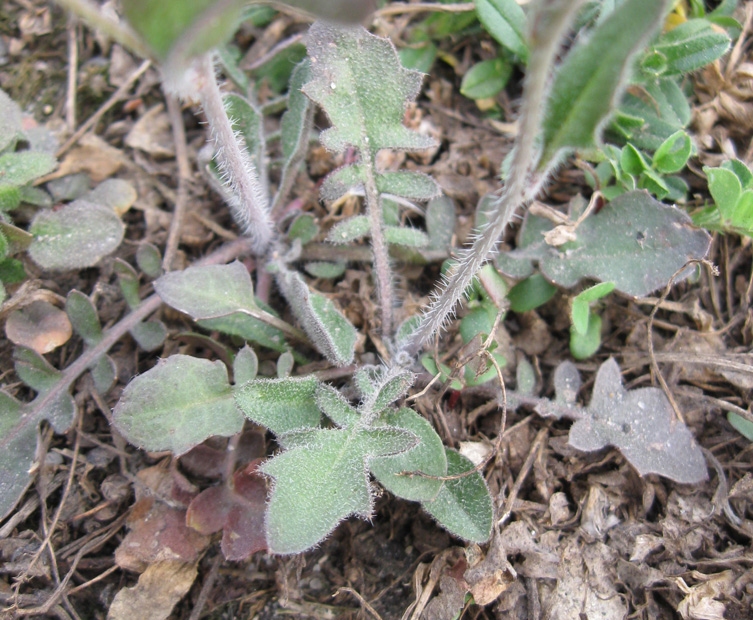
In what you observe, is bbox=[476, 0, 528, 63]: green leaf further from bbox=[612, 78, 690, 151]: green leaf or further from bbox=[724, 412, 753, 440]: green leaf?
bbox=[724, 412, 753, 440]: green leaf

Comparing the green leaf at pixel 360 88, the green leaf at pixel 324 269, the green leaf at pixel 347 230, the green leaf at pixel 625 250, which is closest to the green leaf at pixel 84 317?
the green leaf at pixel 324 269

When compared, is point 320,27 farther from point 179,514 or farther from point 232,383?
point 179,514

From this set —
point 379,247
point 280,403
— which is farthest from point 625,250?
point 280,403

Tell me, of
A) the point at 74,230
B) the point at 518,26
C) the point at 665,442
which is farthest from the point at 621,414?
the point at 74,230

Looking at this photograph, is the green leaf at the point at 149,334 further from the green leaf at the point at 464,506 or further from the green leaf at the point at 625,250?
the green leaf at the point at 625,250

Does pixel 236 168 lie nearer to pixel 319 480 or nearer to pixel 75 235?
pixel 75 235

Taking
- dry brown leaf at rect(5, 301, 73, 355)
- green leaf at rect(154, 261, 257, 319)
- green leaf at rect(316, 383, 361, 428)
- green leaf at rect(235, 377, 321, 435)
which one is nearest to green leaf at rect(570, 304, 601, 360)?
green leaf at rect(316, 383, 361, 428)
